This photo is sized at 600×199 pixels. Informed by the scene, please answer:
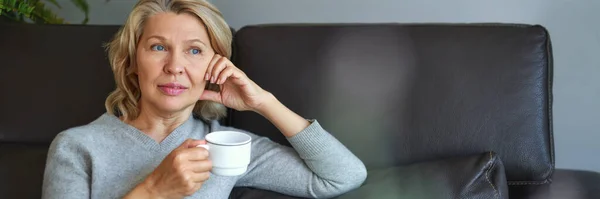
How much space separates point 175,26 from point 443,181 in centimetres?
68

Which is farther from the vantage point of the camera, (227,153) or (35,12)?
(35,12)

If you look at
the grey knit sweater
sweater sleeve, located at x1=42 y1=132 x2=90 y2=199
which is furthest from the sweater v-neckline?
sweater sleeve, located at x1=42 y1=132 x2=90 y2=199

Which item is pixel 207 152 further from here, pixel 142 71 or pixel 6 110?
pixel 6 110

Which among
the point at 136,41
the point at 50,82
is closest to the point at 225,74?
the point at 136,41

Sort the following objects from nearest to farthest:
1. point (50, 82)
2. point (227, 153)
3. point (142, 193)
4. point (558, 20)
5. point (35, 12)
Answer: point (227, 153) < point (142, 193) < point (50, 82) < point (558, 20) < point (35, 12)

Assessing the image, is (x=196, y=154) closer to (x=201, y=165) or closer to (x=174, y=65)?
(x=201, y=165)

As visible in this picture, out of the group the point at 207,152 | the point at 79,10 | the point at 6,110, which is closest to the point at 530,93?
the point at 207,152

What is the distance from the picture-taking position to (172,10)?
4.69 ft

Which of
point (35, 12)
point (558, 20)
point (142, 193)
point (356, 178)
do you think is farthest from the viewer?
point (35, 12)

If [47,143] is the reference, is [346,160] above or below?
above

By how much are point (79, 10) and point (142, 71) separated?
1113 millimetres

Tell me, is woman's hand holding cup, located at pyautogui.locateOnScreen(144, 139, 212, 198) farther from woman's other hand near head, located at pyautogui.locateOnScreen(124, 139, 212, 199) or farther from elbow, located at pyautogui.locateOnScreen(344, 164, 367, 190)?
elbow, located at pyautogui.locateOnScreen(344, 164, 367, 190)

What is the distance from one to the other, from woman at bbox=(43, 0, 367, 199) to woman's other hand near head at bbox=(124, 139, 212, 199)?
10cm

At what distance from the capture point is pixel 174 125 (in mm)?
1489
